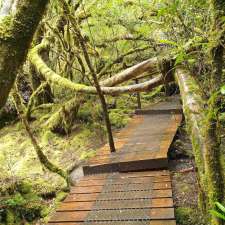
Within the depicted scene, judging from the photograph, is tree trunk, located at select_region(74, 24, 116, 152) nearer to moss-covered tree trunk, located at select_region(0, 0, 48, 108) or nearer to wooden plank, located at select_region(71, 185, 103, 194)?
wooden plank, located at select_region(71, 185, 103, 194)

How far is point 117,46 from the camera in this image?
12656 mm

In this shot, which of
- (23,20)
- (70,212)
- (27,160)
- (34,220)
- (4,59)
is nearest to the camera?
(4,59)

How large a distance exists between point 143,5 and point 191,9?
14.6 feet

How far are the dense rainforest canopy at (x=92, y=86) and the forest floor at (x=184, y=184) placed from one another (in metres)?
0.16

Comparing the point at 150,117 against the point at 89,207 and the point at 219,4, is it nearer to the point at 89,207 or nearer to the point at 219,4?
the point at 89,207

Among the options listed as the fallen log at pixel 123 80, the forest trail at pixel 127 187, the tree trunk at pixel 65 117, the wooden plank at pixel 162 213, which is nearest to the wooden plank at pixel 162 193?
the forest trail at pixel 127 187

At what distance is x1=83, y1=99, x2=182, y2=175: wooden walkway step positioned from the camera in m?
5.92

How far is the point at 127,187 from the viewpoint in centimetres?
531

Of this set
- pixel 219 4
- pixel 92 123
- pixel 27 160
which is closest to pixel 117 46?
pixel 92 123

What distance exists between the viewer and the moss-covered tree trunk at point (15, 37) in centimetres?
176

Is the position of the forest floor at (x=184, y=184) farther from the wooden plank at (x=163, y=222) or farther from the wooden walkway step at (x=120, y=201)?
the wooden plank at (x=163, y=222)

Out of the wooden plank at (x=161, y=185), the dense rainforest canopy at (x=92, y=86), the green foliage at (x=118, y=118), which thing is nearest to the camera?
the dense rainforest canopy at (x=92, y=86)

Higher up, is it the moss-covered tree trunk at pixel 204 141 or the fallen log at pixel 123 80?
the fallen log at pixel 123 80

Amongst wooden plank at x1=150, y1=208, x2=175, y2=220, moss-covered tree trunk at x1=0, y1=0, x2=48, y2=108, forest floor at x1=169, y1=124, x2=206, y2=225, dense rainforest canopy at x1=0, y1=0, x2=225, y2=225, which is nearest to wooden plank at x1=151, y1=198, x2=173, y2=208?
wooden plank at x1=150, y1=208, x2=175, y2=220
